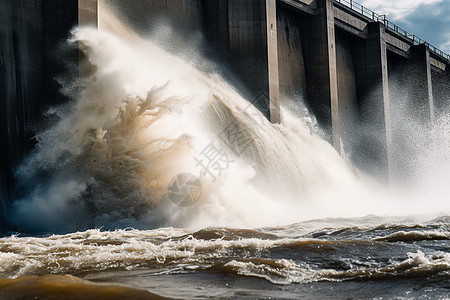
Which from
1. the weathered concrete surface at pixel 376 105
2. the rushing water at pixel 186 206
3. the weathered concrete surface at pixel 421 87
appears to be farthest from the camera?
the weathered concrete surface at pixel 421 87

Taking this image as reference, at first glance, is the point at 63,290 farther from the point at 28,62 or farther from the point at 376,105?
the point at 376,105

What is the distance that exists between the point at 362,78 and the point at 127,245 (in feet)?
73.8

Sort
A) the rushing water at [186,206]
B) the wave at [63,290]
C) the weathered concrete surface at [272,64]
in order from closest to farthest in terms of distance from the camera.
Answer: the wave at [63,290]
the rushing water at [186,206]
the weathered concrete surface at [272,64]

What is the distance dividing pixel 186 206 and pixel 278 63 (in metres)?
11.5

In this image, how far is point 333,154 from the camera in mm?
21156

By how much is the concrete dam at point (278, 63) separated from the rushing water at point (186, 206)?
77 cm

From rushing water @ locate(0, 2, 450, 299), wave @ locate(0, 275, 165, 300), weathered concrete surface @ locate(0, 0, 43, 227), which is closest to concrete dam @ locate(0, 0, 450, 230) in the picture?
weathered concrete surface @ locate(0, 0, 43, 227)

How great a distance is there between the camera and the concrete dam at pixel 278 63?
528 inches

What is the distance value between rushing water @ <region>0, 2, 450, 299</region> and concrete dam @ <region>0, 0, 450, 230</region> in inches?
30.4

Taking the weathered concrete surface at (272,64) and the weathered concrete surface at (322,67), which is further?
the weathered concrete surface at (322,67)

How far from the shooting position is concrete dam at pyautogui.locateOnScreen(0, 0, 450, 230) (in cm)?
1342

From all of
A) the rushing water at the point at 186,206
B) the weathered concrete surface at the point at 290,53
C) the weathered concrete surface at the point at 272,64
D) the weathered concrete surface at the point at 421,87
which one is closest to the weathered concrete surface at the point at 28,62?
the rushing water at the point at 186,206

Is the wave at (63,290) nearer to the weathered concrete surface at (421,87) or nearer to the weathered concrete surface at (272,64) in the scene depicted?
the weathered concrete surface at (272,64)

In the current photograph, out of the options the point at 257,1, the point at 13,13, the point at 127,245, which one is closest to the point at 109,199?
the point at 127,245
